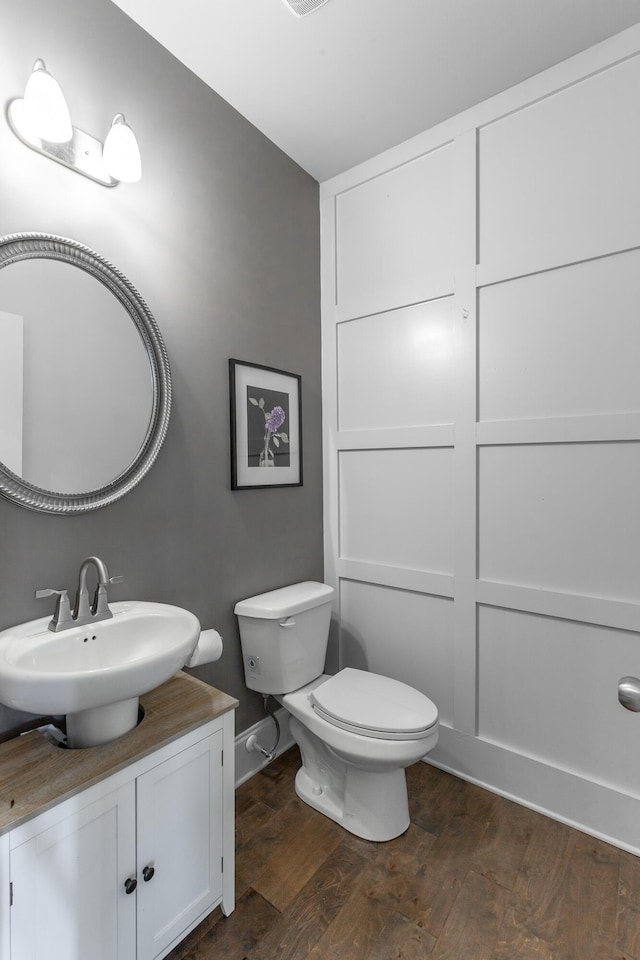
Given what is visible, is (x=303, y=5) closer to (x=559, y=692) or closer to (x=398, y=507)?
(x=398, y=507)

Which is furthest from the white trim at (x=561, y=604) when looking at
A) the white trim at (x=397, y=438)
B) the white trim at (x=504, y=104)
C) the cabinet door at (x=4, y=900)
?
the white trim at (x=504, y=104)

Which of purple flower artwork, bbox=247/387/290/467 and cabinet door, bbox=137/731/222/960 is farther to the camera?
purple flower artwork, bbox=247/387/290/467

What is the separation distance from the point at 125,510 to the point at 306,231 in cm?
152

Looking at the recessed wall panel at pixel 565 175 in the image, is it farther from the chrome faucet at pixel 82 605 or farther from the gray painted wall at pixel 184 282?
the chrome faucet at pixel 82 605

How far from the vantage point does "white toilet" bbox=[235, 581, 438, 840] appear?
4.88 ft

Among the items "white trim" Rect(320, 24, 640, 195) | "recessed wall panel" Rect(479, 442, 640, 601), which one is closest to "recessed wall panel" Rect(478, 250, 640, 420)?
"recessed wall panel" Rect(479, 442, 640, 601)

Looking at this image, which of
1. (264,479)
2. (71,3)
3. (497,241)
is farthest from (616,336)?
(71,3)

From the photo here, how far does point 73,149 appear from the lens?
51.5 inches

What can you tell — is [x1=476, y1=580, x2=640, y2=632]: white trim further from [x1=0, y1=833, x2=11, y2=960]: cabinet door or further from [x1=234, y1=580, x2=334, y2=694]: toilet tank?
[x1=0, y1=833, x2=11, y2=960]: cabinet door

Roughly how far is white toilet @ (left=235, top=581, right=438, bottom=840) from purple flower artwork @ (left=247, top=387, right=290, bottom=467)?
547 millimetres

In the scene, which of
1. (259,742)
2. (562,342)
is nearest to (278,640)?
(259,742)

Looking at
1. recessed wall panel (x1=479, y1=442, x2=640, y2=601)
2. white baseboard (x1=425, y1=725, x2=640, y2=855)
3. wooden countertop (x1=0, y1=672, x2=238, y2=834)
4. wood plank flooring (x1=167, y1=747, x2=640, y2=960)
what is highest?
recessed wall panel (x1=479, y1=442, x2=640, y2=601)

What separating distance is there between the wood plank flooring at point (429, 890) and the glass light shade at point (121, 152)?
2094 mm

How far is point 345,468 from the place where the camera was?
222cm
